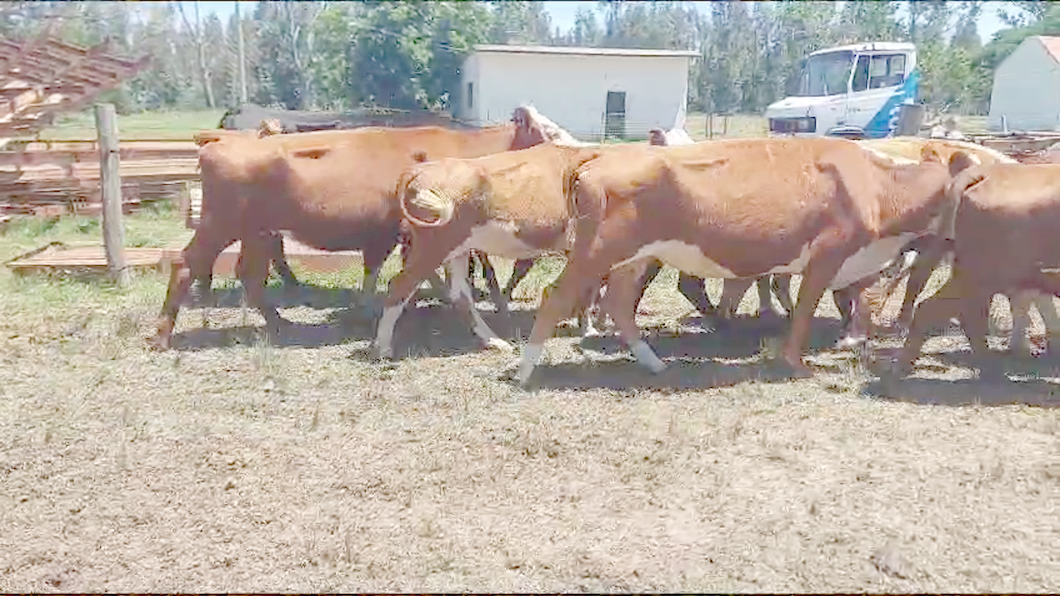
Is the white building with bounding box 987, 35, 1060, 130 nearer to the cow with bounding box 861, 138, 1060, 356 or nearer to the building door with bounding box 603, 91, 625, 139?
the building door with bounding box 603, 91, 625, 139

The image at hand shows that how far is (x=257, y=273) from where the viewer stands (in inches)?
334

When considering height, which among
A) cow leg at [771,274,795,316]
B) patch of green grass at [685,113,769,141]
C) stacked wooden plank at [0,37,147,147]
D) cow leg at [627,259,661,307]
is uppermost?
stacked wooden plank at [0,37,147,147]

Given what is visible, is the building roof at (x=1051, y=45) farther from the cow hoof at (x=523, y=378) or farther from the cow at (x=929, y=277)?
the cow hoof at (x=523, y=378)

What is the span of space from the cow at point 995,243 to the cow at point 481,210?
2.33m

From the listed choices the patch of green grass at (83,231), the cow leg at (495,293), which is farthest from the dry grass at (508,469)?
the patch of green grass at (83,231)

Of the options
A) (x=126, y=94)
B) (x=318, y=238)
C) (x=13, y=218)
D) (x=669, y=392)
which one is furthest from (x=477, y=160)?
(x=126, y=94)

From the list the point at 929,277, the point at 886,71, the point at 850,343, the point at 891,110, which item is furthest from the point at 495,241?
the point at 886,71

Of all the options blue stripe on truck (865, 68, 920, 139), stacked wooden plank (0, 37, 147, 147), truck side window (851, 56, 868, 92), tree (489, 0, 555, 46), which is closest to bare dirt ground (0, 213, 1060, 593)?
stacked wooden plank (0, 37, 147, 147)

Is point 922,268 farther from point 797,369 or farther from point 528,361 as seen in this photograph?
point 528,361

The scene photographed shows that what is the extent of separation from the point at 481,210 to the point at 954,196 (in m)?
3.23

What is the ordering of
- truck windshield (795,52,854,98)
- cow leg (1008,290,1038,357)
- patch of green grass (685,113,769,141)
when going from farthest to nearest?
patch of green grass (685,113,769,141) → truck windshield (795,52,854,98) → cow leg (1008,290,1038,357)

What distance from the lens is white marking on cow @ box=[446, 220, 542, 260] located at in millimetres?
7695

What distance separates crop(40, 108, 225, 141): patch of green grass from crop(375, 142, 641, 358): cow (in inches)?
440

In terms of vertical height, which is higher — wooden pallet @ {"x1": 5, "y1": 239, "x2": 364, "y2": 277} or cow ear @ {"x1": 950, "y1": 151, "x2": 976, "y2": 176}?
cow ear @ {"x1": 950, "y1": 151, "x2": 976, "y2": 176}
